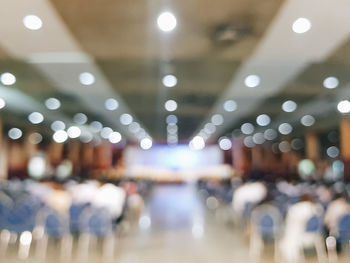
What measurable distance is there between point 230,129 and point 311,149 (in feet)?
17.7

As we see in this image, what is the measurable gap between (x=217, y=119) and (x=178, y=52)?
33.4ft

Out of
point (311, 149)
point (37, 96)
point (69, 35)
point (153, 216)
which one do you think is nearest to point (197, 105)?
point (153, 216)

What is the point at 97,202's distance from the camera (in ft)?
24.4

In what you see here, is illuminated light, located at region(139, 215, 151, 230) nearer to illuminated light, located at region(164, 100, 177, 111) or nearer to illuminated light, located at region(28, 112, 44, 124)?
illuminated light, located at region(164, 100, 177, 111)

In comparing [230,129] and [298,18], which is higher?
[230,129]

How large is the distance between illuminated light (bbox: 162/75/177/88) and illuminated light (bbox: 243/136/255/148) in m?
15.4

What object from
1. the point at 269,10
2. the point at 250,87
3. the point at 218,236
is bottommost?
the point at 218,236

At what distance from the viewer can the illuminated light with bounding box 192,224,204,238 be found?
791 centimetres

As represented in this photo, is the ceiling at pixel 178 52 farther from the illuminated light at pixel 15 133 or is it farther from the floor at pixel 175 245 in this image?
the illuminated light at pixel 15 133

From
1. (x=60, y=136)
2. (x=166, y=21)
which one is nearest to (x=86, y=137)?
(x=60, y=136)

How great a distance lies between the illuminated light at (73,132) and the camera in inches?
803

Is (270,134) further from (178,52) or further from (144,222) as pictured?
(178,52)

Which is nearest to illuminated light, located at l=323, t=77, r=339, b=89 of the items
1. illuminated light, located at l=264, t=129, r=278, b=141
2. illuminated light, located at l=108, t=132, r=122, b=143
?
illuminated light, located at l=264, t=129, r=278, b=141

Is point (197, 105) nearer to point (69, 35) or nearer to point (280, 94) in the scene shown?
point (280, 94)
